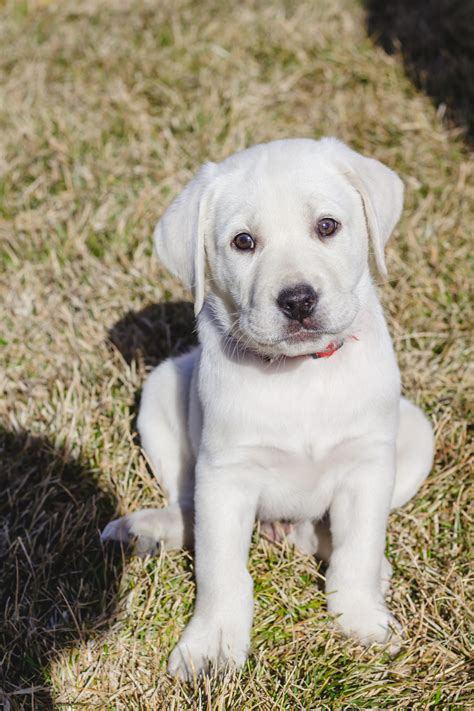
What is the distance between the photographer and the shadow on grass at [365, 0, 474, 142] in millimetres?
6641

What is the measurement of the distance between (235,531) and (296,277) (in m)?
0.94

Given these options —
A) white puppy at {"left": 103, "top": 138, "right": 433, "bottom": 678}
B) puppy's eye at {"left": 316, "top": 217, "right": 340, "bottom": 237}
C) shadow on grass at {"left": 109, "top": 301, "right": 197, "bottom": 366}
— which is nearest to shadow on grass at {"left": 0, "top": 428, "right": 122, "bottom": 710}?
white puppy at {"left": 103, "top": 138, "right": 433, "bottom": 678}

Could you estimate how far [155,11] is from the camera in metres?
7.84

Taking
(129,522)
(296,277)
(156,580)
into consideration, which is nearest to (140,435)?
(129,522)

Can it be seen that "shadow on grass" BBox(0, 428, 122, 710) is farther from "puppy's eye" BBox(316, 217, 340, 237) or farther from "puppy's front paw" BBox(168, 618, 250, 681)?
"puppy's eye" BBox(316, 217, 340, 237)

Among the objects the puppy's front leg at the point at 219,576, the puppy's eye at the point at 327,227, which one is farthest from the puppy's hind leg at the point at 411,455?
the puppy's eye at the point at 327,227

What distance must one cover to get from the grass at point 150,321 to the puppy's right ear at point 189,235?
1.11m

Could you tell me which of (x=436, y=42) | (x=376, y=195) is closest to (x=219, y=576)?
(x=376, y=195)

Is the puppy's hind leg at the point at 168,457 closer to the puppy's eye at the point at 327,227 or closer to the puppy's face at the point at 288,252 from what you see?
the puppy's face at the point at 288,252

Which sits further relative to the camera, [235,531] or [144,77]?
[144,77]

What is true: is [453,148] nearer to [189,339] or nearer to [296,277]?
[189,339]

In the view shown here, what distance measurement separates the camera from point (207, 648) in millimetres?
3127

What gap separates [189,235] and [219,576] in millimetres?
1189

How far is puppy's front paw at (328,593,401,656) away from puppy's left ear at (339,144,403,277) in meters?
1.17
